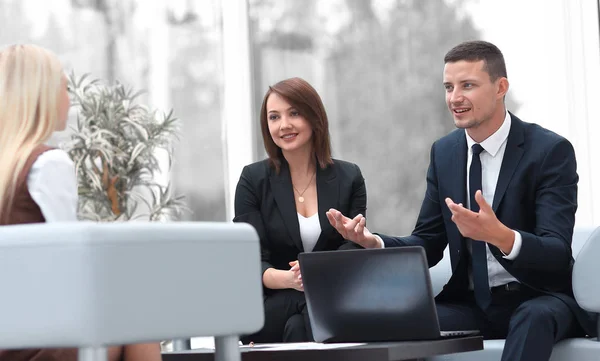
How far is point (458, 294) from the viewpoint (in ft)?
10.8

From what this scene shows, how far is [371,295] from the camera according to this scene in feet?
8.49

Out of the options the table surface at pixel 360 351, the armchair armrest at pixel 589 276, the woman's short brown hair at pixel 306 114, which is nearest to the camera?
the table surface at pixel 360 351

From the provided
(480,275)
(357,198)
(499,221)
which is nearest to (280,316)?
(357,198)

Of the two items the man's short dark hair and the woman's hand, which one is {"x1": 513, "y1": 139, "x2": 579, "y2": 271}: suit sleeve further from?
the woman's hand

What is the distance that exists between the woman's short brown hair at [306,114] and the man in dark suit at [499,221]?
45cm

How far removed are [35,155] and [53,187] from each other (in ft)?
0.29

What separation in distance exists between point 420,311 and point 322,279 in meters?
0.30

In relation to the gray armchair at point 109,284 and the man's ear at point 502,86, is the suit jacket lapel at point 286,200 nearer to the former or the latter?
the man's ear at point 502,86

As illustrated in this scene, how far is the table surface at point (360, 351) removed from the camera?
2.32m

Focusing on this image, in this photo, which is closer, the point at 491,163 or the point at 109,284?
the point at 109,284

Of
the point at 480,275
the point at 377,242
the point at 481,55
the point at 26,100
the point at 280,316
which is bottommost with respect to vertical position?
the point at 280,316

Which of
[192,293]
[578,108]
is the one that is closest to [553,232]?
[192,293]

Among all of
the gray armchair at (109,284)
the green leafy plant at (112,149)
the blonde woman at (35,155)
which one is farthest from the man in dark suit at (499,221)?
the green leafy plant at (112,149)

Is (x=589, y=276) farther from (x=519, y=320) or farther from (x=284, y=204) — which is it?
(x=284, y=204)
